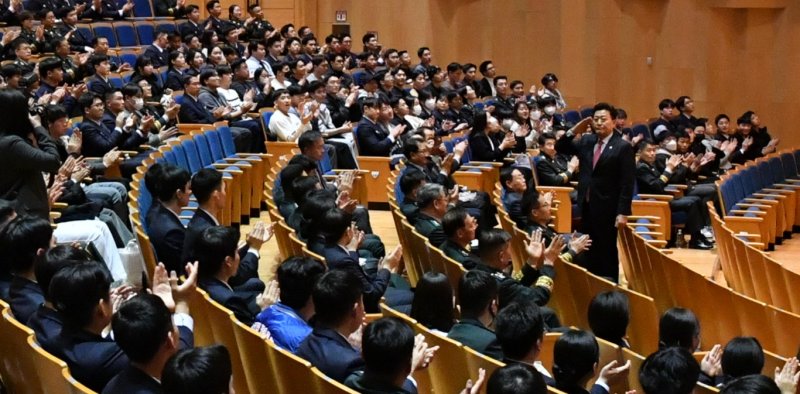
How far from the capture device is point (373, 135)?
6949 millimetres

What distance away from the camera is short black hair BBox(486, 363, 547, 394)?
2.16m

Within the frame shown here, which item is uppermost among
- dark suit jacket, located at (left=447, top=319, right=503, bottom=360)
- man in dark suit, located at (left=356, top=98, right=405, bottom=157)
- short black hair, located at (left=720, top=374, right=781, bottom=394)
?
short black hair, located at (left=720, top=374, right=781, bottom=394)

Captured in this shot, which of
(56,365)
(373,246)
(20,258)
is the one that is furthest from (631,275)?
(56,365)

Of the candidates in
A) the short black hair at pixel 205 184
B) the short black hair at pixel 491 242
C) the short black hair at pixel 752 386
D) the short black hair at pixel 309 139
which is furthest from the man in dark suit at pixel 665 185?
the short black hair at pixel 752 386

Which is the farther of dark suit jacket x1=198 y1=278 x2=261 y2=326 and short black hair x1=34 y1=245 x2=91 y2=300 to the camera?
dark suit jacket x1=198 y1=278 x2=261 y2=326

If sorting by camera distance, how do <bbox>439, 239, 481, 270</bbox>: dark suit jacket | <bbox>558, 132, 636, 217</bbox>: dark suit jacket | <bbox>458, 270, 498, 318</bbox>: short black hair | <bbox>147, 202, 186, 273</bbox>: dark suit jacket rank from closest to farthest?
<bbox>458, 270, 498, 318</bbox>: short black hair < <bbox>147, 202, 186, 273</bbox>: dark suit jacket < <bbox>439, 239, 481, 270</bbox>: dark suit jacket < <bbox>558, 132, 636, 217</bbox>: dark suit jacket

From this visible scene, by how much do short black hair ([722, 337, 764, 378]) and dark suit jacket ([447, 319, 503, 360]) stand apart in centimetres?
67

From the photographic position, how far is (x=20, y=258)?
2.79m

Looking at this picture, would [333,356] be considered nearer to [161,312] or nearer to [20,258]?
[161,312]

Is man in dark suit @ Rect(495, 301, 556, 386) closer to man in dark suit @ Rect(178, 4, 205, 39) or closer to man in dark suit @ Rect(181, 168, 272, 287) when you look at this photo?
man in dark suit @ Rect(181, 168, 272, 287)

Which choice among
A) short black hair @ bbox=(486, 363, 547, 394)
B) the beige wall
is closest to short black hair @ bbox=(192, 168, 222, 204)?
short black hair @ bbox=(486, 363, 547, 394)

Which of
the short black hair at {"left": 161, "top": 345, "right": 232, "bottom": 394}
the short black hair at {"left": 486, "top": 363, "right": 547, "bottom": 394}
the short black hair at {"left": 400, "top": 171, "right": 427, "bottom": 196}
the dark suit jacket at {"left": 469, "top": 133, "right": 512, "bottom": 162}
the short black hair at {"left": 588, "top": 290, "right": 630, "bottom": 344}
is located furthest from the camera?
the dark suit jacket at {"left": 469, "top": 133, "right": 512, "bottom": 162}

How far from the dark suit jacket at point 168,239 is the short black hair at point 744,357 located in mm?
1793

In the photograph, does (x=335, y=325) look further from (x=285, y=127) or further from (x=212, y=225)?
(x=285, y=127)
